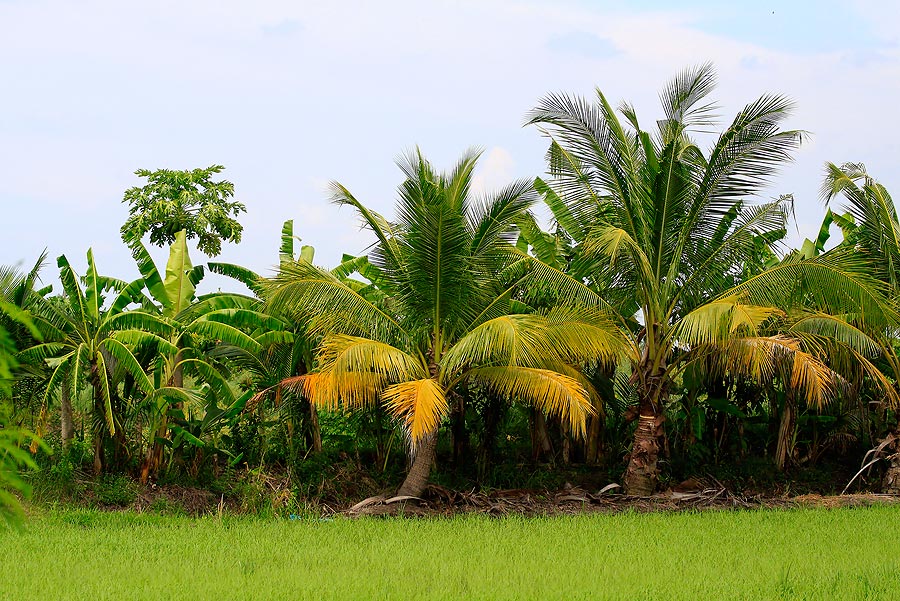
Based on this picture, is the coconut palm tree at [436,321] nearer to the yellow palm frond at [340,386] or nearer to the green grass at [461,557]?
the yellow palm frond at [340,386]

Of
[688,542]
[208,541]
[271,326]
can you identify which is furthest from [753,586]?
[271,326]

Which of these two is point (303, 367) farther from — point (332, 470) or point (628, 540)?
point (628, 540)

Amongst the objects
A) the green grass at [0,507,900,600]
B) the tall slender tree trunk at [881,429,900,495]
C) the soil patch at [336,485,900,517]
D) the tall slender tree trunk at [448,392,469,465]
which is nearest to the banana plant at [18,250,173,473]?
the green grass at [0,507,900,600]

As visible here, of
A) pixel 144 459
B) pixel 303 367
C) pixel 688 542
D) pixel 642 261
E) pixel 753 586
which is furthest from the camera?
pixel 303 367

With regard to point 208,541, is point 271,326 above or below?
above

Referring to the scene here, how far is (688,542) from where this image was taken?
31.8 feet

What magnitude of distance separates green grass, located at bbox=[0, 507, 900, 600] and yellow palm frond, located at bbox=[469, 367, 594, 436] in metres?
1.28

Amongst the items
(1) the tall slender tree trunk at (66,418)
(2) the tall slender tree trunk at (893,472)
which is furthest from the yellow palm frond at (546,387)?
(1) the tall slender tree trunk at (66,418)

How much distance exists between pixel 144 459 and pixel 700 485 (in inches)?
304

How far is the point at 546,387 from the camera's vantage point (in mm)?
11492

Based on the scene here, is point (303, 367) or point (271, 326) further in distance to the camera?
point (303, 367)

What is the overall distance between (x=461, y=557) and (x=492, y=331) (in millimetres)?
3302

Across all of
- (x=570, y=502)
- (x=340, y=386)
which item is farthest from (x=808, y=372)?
(x=340, y=386)

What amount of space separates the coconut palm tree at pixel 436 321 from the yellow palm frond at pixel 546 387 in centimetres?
1
